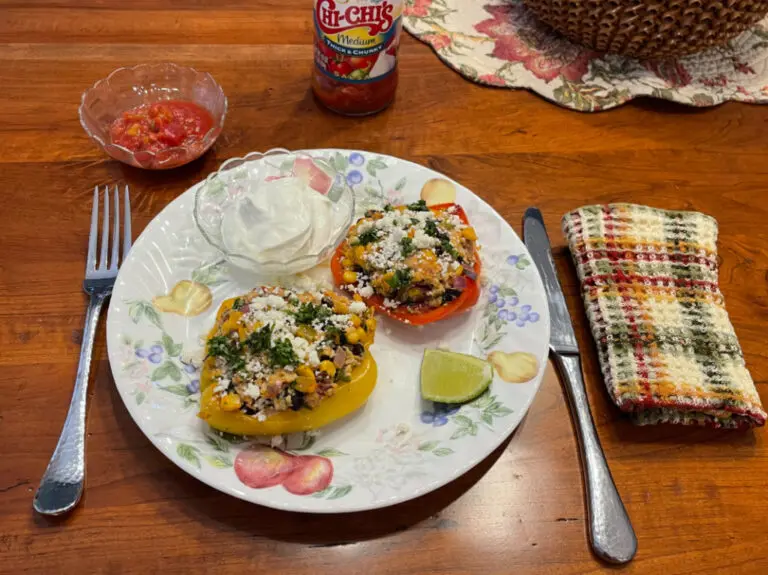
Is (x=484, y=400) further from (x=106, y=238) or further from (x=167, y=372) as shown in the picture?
(x=106, y=238)

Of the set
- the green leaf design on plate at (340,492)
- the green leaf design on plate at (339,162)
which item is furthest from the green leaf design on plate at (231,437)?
the green leaf design on plate at (339,162)

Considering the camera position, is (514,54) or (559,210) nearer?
(559,210)

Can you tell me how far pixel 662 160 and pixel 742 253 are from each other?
399 mm

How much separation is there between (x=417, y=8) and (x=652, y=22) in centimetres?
85

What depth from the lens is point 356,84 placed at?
179 cm

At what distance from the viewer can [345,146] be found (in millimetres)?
1858

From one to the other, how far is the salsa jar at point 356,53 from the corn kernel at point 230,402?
40.9 inches

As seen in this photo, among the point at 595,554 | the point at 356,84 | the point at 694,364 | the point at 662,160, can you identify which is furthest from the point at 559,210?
the point at 595,554

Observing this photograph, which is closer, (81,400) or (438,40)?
(81,400)

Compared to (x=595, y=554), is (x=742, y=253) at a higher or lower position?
higher

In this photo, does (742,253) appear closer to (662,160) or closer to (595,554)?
(662,160)

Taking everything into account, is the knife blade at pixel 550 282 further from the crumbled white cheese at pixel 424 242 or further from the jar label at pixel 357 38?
the jar label at pixel 357 38

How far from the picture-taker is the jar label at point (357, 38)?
158 centimetres

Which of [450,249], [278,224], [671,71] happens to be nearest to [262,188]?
[278,224]
